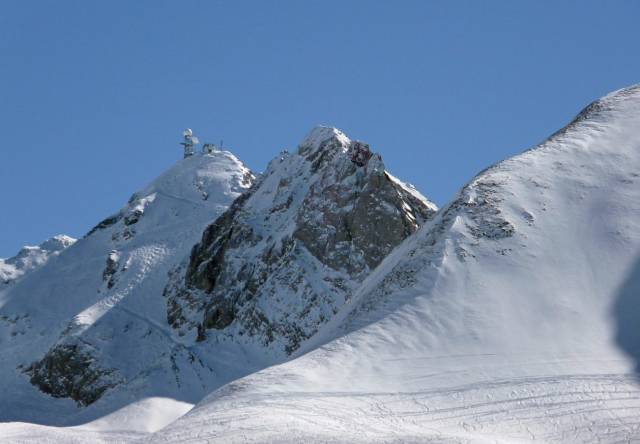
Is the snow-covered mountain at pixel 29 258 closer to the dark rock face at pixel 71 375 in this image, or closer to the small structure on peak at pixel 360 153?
the dark rock face at pixel 71 375

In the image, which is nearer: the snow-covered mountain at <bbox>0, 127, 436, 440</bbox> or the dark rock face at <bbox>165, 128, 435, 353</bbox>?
the snow-covered mountain at <bbox>0, 127, 436, 440</bbox>

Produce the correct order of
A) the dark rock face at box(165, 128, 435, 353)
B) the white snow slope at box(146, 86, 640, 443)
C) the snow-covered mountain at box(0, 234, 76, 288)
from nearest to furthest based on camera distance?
the white snow slope at box(146, 86, 640, 443), the dark rock face at box(165, 128, 435, 353), the snow-covered mountain at box(0, 234, 76, 288)

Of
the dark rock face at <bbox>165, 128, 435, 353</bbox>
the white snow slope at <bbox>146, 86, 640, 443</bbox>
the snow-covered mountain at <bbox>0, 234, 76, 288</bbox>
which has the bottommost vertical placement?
the white snow slope at <bbox>146, 86, 640, 443</bbox>

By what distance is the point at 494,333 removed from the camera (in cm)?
6431

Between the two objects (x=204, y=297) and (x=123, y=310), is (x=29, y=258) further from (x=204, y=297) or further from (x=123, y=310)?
(x=204, y=297)

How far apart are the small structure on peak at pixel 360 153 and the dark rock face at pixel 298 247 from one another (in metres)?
0.09

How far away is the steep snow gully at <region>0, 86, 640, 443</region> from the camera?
56844 millimetres

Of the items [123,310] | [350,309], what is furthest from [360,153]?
[350,309]

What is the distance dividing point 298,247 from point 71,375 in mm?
22932

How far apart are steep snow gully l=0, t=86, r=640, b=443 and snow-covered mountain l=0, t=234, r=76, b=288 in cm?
338

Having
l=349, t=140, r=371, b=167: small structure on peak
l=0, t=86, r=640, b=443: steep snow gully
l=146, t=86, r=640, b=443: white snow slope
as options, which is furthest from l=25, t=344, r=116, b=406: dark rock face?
l=146, t=86, r=640, b=443: white snow slope

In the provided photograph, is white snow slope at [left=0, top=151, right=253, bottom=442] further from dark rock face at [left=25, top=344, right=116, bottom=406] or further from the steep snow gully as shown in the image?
dark rock face at [left=25, top=344, right=116, bottom=406]

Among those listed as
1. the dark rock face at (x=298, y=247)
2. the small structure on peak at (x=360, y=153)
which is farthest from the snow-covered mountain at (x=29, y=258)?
the small structure on peak at (x=360, y=153)

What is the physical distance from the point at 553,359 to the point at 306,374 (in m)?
11.4
